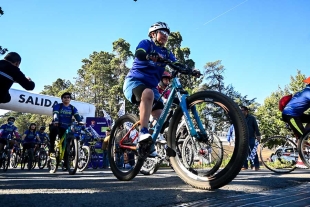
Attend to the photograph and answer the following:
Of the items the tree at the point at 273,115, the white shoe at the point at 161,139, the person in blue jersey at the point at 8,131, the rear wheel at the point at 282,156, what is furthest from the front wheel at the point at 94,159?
the tree at the point at 273,115

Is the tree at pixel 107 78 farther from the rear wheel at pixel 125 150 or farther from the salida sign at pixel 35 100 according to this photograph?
the rear wheel at pixel 125 150

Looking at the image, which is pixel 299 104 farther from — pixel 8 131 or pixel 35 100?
pixel 35 100

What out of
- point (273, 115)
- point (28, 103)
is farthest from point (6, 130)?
point (273, 115)

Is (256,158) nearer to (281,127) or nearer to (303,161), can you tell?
(303,161)

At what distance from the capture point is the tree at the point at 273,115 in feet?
107

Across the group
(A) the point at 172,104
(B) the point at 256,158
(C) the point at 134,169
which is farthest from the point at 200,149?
(B) the point at 256,158

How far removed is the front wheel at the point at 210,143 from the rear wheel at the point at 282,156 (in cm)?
390

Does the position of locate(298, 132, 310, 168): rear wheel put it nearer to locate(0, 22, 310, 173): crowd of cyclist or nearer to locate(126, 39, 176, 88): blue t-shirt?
locate(0, 22, 310, 173): crowd of cyclist

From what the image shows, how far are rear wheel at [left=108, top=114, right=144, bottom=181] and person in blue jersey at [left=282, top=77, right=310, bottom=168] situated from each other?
2818 millimetres

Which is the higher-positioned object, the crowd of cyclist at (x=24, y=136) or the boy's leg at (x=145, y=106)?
the crowd of cyclist at (x=24, y=136)

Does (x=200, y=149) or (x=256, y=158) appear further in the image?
(x=256, y=158)

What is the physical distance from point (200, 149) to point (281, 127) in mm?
33984

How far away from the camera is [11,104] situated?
619 inches

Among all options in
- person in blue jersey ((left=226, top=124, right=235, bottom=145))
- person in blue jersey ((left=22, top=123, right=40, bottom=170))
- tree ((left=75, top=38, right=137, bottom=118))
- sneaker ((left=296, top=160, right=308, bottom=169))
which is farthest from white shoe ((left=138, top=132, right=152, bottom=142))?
tree ((left=75, top=38, right=137, bottom=118))
